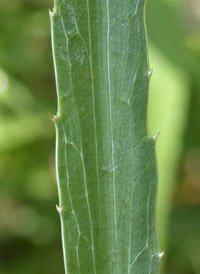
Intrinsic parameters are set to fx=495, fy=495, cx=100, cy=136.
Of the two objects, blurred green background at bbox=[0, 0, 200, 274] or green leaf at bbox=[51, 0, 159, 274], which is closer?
green leaf at bbox=[51, 0, 159, 274]

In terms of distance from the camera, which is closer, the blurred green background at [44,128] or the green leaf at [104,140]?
the green leaf at [104,140]

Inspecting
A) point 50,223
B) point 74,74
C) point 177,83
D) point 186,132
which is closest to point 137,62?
point 74,74

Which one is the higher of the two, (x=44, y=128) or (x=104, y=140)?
(x=44, y=128)

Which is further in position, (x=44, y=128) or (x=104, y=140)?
(x=44, y=128)

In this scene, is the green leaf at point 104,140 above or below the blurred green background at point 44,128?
below

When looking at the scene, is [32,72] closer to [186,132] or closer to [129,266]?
[186,132]

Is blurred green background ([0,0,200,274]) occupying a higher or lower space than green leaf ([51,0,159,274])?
higher
